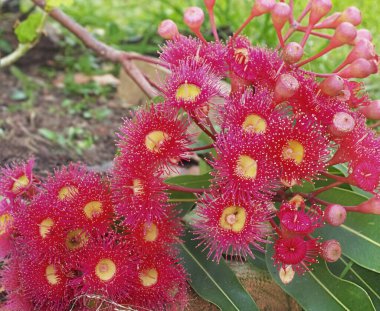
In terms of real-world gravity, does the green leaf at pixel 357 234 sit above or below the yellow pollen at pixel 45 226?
below

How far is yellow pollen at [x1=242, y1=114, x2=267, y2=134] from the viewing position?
1350 millimetres

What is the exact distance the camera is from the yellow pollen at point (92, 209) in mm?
1445

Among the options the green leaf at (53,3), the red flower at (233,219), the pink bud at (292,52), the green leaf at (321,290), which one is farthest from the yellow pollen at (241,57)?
the green leaf at (53,3)

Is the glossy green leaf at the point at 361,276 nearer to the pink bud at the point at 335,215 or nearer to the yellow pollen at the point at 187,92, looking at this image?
the pink bud at the point at 335,215

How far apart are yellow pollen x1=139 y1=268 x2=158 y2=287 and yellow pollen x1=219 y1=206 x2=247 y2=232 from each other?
0.24m

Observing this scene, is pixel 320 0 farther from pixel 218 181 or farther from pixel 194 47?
pixel 218 181

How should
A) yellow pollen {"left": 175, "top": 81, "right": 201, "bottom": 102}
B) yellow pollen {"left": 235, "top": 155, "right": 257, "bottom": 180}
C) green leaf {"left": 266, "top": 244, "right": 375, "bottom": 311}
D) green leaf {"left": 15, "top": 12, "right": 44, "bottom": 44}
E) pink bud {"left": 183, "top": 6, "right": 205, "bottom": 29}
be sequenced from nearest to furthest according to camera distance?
yellow pollen {"left": 235, "top": 155, "right": 257, "bottom": 180} < yellow pollen {"left": 175, "top": 81, "right": 201, "bottom": 102} < green leaf {"left": 266, "top": 244, "right": 375, "bottom": 311} < pink bud {"left": 183, "top": 6, "right": 205, "bottom": 29} < green leaf {"left": 15, "top": 12, "right": 44, "bottom": 44}

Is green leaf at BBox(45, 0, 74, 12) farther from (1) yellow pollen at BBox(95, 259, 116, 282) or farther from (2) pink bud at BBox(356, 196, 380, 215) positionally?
(2) pink bud at BBox(356, 196, 380, 215)

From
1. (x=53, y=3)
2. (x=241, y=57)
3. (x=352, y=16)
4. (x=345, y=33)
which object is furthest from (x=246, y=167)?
(x=53, y=3)

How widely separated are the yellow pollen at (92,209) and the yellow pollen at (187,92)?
32 cm

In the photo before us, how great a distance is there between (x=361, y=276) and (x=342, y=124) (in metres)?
0.56

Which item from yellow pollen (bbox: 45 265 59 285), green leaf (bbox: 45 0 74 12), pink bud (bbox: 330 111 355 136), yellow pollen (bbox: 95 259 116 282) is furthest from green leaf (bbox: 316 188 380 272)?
green leaf (bbox: 45 0 74 12)

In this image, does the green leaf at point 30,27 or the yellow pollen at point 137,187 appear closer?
the yellow pollen at point 137,187

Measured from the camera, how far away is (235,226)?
4.42ft
